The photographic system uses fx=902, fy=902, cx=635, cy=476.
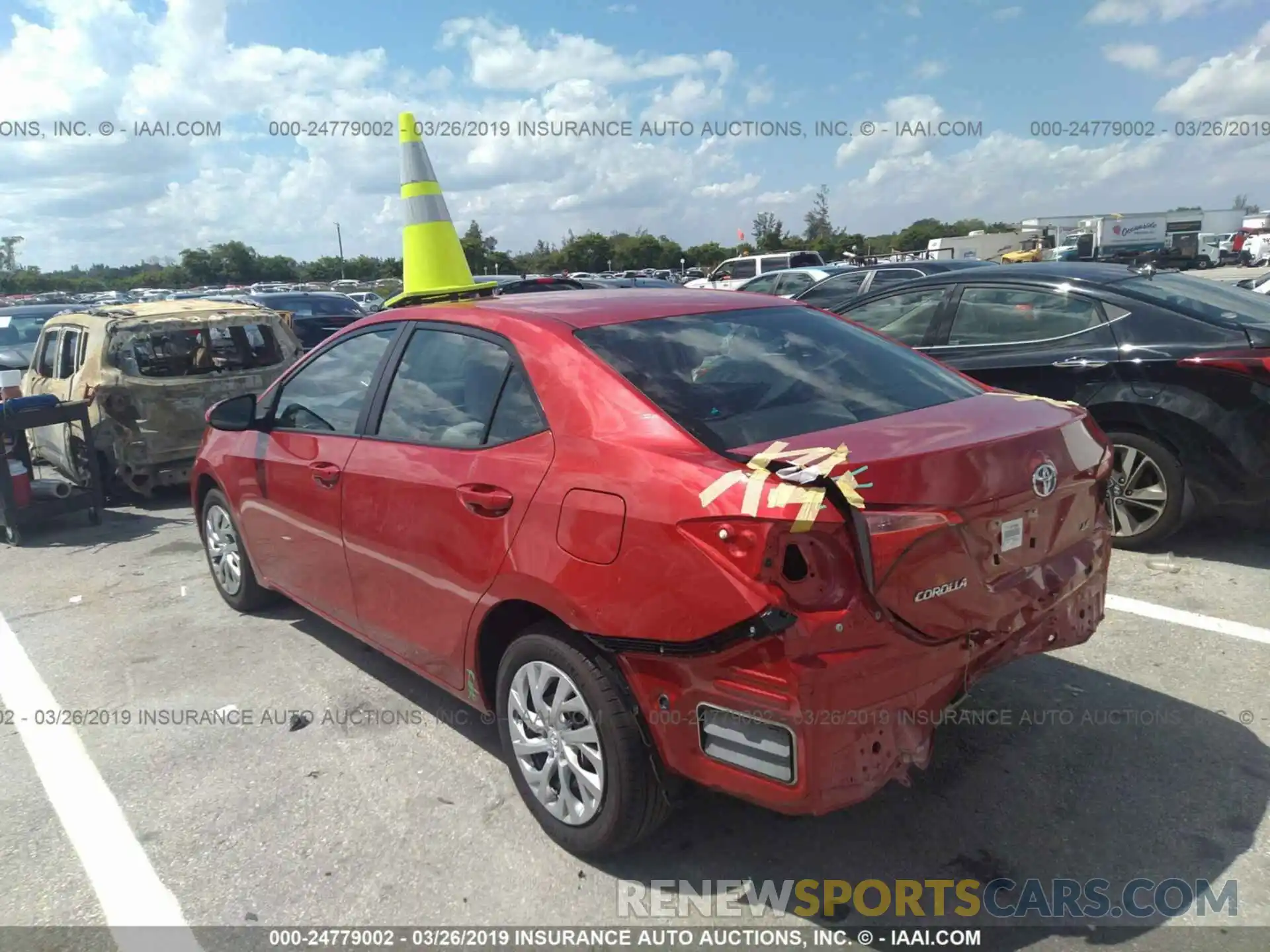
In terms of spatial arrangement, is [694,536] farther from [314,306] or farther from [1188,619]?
[314,306]

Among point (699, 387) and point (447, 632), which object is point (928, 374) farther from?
point (447, 632)

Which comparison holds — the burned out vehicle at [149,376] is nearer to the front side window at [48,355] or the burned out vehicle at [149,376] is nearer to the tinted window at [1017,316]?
the front side window at [48,355]

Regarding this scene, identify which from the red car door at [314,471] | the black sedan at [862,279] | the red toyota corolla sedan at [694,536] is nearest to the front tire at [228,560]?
the red car door at [314,471]

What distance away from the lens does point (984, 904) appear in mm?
2547

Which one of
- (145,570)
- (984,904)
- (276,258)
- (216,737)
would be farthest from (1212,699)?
(276,258)

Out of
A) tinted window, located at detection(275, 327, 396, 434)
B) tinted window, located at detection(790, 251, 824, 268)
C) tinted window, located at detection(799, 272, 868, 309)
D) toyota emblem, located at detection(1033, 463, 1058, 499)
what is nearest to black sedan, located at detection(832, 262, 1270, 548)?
toyota emblem, located at detection(1033, 463, 1058, 499)

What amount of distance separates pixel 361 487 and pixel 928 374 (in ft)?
7.26

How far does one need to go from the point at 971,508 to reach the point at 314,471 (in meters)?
2.70

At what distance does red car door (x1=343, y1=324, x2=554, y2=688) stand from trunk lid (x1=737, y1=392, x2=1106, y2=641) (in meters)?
0.83

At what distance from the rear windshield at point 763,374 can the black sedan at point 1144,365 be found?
2.22 metres

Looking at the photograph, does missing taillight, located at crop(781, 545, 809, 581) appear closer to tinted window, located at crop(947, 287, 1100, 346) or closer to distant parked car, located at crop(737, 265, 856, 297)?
tinted window, located at crop(947, 287, 1100, 346)

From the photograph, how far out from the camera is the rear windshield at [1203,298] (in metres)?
5.01

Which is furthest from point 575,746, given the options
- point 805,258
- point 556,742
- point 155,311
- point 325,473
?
point 805,258

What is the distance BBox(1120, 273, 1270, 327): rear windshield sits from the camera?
5.01 m
